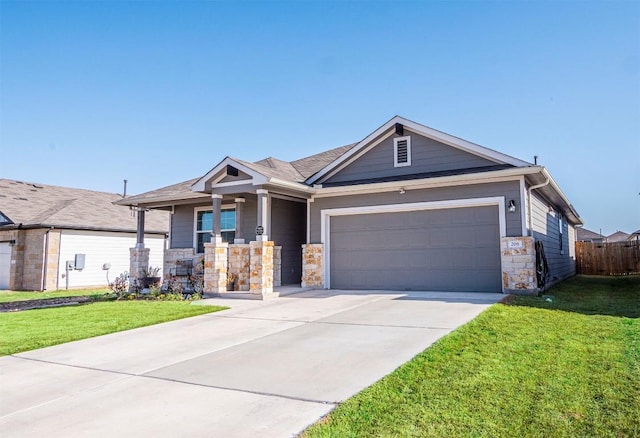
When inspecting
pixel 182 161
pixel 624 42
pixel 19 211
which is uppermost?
pixel 624 42

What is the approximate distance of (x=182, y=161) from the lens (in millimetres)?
21312

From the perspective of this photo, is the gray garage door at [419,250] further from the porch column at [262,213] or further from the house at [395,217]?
the porch column at [262,213]

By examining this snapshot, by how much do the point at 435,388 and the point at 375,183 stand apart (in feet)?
28.2

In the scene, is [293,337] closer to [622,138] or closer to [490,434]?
[490,434]

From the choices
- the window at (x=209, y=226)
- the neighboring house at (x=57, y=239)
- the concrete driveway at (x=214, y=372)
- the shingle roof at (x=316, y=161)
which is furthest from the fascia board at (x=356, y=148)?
the neighboring house at (x=57, y=239)

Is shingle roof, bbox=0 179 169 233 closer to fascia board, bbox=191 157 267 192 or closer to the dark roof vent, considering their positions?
fascia board, bbox=191 157 267 192

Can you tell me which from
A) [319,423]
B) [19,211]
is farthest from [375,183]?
[19,211]

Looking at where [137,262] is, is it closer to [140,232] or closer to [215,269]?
[140,232]

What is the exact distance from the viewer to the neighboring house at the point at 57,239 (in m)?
17.6

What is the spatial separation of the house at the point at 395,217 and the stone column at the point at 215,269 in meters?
0.03

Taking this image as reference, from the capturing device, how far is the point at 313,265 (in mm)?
13242

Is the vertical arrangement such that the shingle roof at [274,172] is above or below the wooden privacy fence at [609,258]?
above

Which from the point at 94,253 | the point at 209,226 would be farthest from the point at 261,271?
the point at 94,253

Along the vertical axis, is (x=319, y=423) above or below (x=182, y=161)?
below
